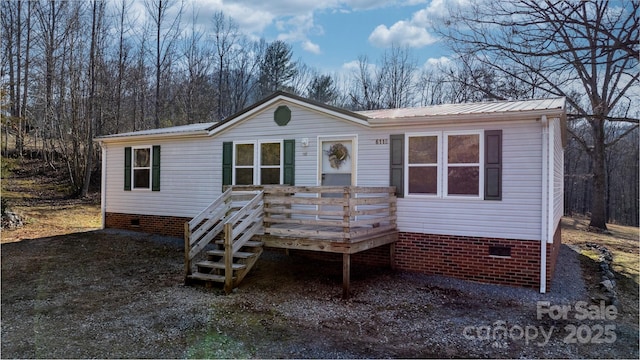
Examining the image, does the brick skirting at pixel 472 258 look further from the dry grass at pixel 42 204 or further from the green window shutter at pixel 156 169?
the dry grass at pixel 42 204

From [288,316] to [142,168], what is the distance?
7.65 metres

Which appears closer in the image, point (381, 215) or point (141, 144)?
point (381, 215)

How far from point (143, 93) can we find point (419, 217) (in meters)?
19.8

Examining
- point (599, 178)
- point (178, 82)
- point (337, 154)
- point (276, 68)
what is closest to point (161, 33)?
point (178, 82)

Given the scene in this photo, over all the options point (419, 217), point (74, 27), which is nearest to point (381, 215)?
point (419, 217)

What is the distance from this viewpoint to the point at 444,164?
292 inches

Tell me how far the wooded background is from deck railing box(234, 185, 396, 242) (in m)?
7.62

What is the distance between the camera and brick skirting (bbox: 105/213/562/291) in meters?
6.80

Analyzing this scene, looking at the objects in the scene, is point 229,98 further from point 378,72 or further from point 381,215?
point 381,215

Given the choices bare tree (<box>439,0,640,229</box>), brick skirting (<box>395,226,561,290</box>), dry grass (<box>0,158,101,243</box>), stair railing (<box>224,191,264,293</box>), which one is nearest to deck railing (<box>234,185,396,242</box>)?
stair railing (<box>224,191,264,293</box>)

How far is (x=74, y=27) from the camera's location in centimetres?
1873

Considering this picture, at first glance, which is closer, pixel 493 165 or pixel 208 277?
pixel 208 277

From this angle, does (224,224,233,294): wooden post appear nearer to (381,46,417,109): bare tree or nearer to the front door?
the front door

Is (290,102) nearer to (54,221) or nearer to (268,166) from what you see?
(268,166)
